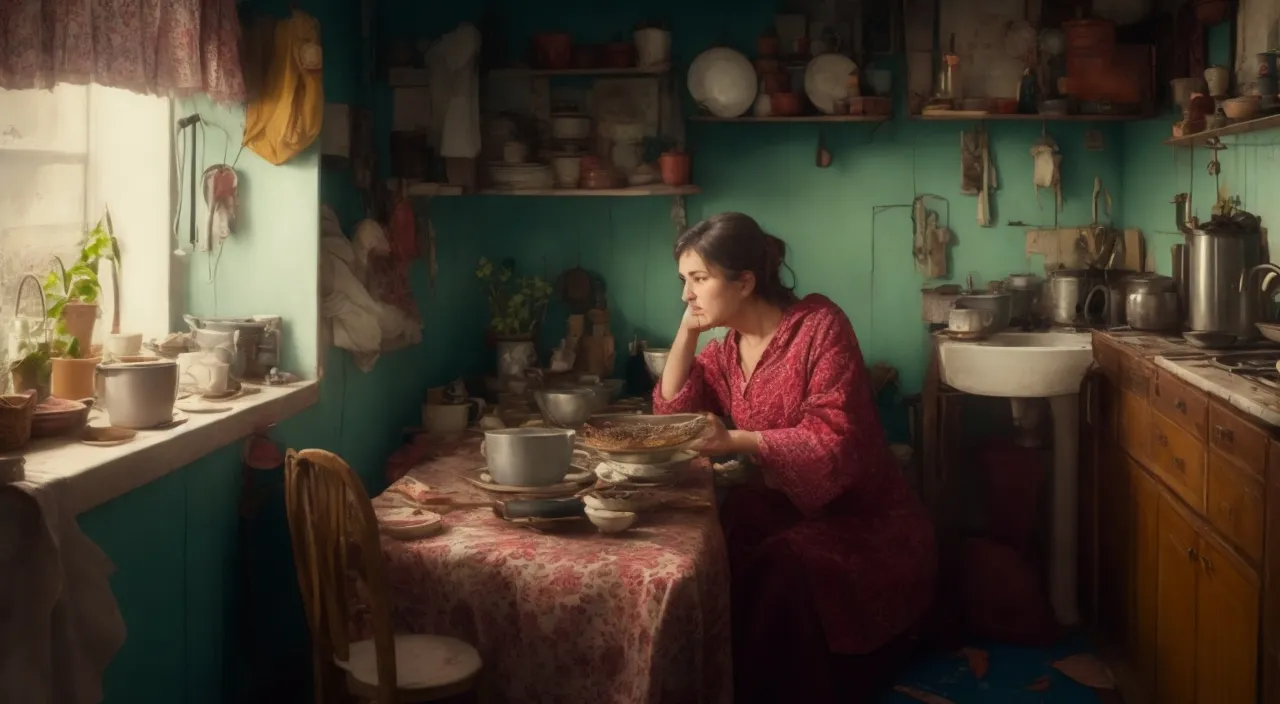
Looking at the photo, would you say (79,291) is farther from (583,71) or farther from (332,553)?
(583,71)

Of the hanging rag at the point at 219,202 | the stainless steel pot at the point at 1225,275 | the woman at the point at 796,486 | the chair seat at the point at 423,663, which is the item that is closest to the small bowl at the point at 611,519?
the chair seat at the point at 423,663

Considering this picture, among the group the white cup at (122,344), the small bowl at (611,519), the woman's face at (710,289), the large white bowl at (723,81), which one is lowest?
the small bowl at (611,519)

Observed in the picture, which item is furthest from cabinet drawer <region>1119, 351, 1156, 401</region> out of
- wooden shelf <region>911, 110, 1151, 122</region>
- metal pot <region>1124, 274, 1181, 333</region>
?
wooden shelf <region>911, 110, 1151, 122</region>

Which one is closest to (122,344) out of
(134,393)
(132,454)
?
(134,393)

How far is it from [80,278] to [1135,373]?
9.33 feet

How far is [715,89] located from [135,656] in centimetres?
321

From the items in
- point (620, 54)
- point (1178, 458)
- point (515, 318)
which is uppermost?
point (620, 54)

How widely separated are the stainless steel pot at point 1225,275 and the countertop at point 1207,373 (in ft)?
0.36

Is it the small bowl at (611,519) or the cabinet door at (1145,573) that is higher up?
the small bowl at (611,519)

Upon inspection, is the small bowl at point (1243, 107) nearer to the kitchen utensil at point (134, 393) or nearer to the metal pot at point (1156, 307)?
the metal pot at point (1156, 307)

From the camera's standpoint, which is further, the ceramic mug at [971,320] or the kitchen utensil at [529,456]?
the ceramic mug at [971,320]

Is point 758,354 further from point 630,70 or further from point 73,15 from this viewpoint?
point 73,15

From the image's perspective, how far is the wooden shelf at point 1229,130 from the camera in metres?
3.29

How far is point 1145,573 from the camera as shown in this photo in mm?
3453
